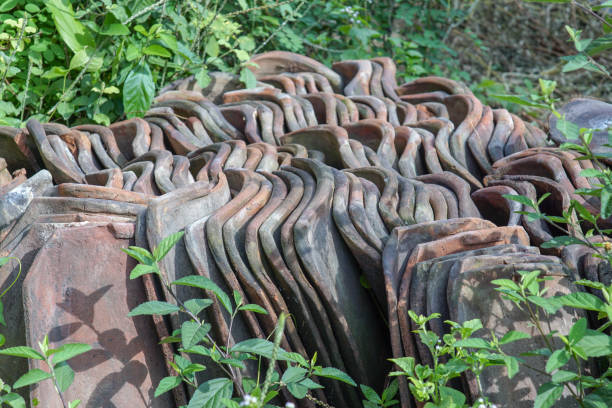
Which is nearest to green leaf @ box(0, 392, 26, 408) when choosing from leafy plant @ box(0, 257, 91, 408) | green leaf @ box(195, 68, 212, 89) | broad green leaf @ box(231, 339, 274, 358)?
leafy plant @ box(0, 257, 91, 408)

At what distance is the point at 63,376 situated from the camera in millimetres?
1681

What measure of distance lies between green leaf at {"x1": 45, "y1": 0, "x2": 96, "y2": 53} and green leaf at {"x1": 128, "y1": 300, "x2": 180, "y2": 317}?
6.60 ft

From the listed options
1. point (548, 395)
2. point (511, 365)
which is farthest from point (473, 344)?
point (548, 395)

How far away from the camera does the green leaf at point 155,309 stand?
177 cm

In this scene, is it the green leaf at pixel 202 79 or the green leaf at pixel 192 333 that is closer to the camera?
the green leaf at pixel 192 333

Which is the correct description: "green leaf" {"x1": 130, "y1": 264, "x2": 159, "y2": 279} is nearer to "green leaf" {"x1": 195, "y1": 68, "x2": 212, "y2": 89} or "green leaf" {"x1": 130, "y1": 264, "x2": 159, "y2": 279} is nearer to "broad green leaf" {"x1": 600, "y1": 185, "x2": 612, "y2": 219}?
"broad green leaf" {"x1": 600, "y1": 185, "x2": 612, "y2": 219}

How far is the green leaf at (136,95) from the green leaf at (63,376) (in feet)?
6.15

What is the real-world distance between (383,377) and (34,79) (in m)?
2.50

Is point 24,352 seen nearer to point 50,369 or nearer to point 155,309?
point 50,369

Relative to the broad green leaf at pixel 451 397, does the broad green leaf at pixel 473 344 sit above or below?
above

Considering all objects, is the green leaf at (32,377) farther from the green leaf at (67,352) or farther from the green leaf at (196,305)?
the green leaf at (196,305)

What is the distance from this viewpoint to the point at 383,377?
2215mm

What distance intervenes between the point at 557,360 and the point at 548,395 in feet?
0.31

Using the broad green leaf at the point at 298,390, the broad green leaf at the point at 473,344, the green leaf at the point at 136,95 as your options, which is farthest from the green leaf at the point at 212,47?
the broad green leaf at the point at 473,344
